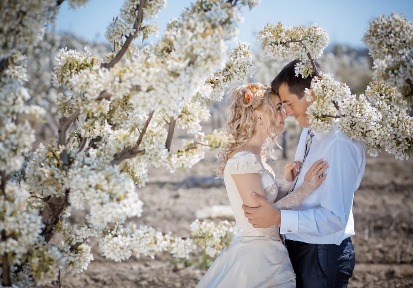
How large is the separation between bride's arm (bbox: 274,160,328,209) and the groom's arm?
0.06 m

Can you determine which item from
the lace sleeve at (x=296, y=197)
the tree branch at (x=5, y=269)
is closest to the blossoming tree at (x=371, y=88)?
the lace sleeve at (x=296, y=197)

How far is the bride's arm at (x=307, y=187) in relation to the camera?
322 cm

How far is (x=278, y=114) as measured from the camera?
362 centimetres

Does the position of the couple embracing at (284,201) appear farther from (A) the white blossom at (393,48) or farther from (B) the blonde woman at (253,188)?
(A) the white blossom at (393,48)

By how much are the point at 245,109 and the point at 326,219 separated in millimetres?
1116

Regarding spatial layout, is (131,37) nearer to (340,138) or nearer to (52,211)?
(52,211)

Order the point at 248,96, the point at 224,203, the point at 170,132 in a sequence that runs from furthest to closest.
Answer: the point at 224,203 → the point at 248,96 → the point at 170,132

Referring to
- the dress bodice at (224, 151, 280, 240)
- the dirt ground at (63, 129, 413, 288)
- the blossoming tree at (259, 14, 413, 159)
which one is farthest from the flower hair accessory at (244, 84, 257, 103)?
the dirt ground at (63, 129, 413, 288)

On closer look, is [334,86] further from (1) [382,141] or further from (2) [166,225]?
(2) [166,225]

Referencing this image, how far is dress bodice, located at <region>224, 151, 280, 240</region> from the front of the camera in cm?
336

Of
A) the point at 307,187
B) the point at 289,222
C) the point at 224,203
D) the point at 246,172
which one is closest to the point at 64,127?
the point at 246,172

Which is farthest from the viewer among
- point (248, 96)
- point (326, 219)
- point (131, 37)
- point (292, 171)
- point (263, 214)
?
point (292, 171)

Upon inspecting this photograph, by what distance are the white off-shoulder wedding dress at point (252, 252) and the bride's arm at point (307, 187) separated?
0.13 ft

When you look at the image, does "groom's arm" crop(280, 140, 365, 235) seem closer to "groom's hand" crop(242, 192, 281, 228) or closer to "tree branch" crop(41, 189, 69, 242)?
"groom's hand" crop(242, 192, 281, 228)
